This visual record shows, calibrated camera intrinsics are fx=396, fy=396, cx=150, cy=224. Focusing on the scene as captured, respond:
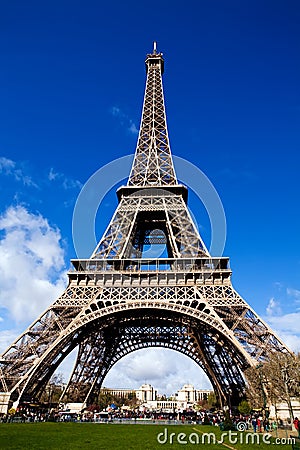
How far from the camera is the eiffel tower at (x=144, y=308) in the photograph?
105 feet

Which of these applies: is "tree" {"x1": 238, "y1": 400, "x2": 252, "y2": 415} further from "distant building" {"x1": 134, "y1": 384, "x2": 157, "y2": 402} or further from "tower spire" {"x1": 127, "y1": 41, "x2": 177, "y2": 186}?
"distant building" {"x1": 134, "y1": 384, "x2": 157, "y2": 402}

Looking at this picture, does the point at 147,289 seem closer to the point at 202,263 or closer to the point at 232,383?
the point at 202,263

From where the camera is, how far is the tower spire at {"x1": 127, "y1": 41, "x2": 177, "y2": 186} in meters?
46.8

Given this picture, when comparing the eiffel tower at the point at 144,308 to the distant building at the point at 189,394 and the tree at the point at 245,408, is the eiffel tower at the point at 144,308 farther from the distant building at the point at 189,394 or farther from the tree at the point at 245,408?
the distant building at the point at 189,394

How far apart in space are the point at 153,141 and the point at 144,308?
81.3 ft

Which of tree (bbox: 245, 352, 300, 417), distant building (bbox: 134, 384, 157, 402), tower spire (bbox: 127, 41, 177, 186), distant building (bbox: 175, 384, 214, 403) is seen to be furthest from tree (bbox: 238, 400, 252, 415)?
distant building (bbox: 134, 384, 157, 402)

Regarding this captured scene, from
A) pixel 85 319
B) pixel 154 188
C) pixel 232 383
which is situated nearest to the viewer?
pixel 85 319

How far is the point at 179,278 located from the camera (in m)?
36.1

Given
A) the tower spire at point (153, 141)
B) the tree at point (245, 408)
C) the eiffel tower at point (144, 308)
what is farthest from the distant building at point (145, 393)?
the tree at point (245, 408)

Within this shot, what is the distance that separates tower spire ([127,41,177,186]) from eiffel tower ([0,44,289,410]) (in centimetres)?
17

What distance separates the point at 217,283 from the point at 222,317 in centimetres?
298

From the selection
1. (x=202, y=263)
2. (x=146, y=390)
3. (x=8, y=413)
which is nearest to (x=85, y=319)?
(x=8, y=413)

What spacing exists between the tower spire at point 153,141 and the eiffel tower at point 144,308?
0.17 meters

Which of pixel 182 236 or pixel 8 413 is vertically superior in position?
pixel 182 236
